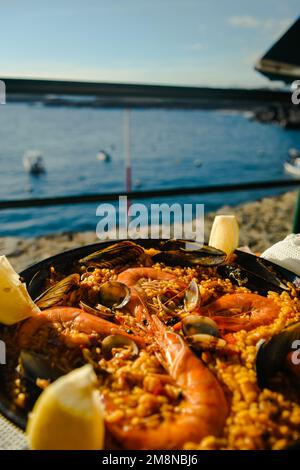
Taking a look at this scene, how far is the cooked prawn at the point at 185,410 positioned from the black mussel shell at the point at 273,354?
0.14 m

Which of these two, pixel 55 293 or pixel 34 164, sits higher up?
pixel 34 164

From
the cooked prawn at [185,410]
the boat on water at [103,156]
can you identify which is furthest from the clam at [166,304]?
the boat on water at [103,156]

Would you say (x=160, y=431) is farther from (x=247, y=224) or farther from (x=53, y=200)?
(x=247, y=224)

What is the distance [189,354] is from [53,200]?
1508mm

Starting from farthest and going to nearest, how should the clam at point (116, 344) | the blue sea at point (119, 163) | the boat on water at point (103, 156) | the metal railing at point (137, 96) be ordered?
the boat on water at point (103, 156) → the blue sea at point (119, 163) → the metal railing at point (137, 96) → the clam at point (116, 344)

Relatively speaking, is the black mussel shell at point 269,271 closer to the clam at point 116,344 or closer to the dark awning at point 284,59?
the clam at point 116,344

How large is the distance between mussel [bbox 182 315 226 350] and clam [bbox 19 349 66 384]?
1.35 feet

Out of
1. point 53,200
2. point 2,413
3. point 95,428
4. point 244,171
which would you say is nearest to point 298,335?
point 95,428

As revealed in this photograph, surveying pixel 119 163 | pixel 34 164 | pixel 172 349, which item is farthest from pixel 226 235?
pixel 119 163

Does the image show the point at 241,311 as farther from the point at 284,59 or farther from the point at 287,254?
→ the point at 284,59

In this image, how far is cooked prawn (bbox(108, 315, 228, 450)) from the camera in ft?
2.70

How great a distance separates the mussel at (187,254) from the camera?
1.63 metres

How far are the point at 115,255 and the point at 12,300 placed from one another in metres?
0.58

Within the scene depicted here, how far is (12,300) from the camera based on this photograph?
45.2 inches
